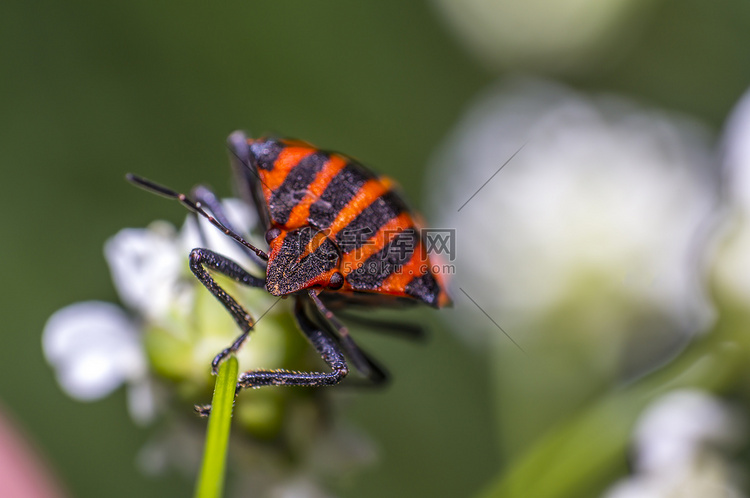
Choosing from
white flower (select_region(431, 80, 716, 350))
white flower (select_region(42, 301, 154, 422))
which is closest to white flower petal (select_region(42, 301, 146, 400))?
white flower (select_region(42, 301, 154, 422))

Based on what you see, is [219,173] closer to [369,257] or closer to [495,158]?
[495,158]

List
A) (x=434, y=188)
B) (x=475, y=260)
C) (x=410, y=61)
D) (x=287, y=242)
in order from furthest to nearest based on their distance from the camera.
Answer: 1. (x=410, y=61)
2. (x=434, y=188)
3. (x=475, y=260)
4. (x=287, y=242)

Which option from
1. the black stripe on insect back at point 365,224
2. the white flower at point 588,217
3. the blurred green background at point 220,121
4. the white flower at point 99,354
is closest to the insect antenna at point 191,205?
the black stripe on insect back at point 365,224

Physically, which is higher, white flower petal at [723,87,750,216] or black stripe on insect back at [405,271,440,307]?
white flower petal at [723,87,750,216]

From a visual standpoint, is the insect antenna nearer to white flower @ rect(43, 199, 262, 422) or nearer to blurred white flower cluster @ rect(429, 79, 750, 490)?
white flower @ rect(43, 199, 262, 422)

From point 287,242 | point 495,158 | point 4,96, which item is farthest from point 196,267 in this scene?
point 4,96

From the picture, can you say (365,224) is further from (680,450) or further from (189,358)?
(680,450)

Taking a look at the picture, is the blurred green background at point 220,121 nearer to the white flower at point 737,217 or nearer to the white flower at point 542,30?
the white flower at point 542,30
